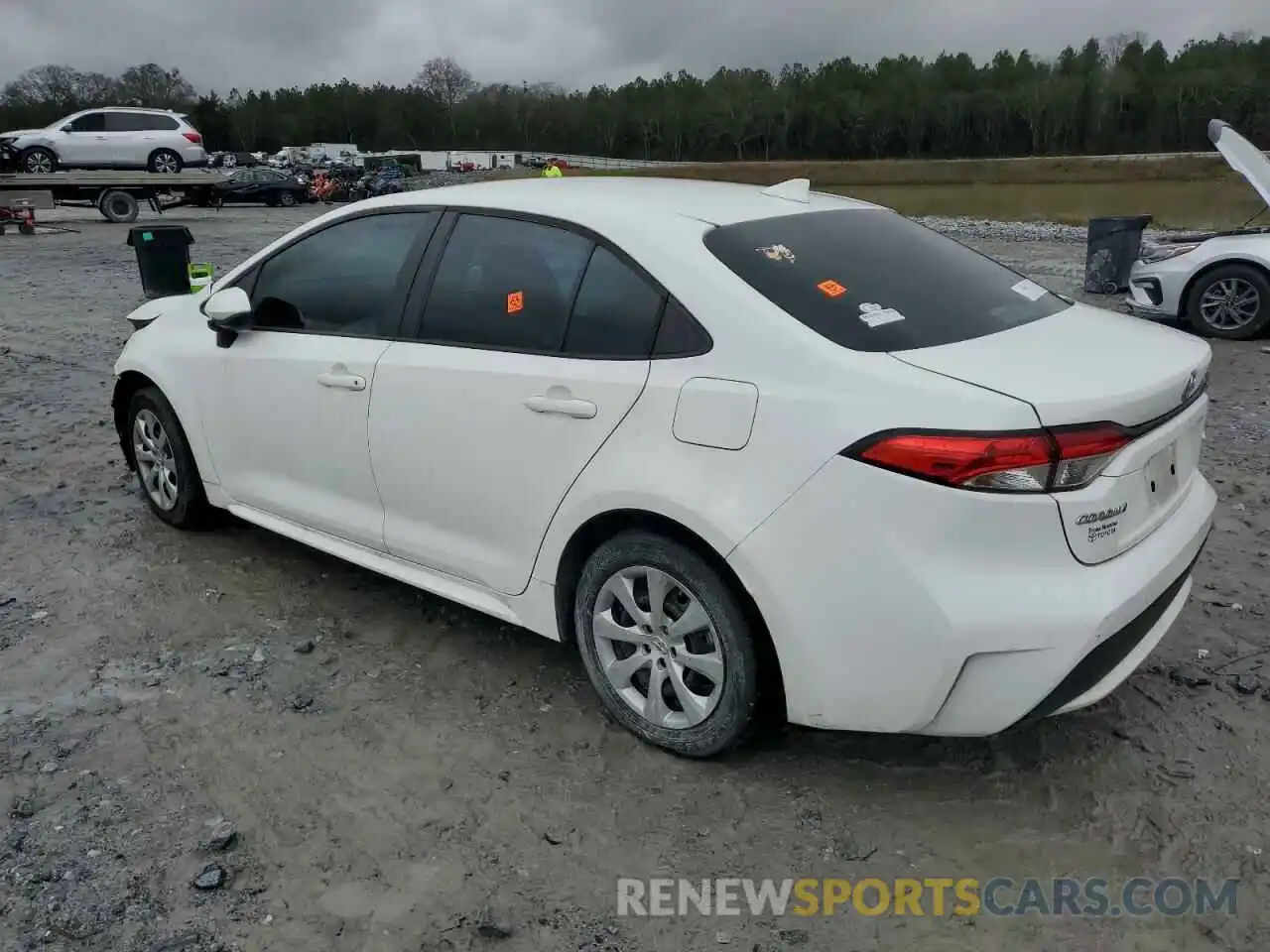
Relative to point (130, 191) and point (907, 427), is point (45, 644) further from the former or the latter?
point (130, 191)

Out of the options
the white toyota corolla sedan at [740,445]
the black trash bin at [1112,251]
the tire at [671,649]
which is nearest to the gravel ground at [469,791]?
the tire at [671,649]

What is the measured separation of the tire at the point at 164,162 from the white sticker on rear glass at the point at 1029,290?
29.6 metres

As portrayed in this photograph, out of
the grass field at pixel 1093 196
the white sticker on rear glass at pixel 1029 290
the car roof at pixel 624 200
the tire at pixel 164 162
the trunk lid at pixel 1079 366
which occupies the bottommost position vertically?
the grass field at pixel 1093 196

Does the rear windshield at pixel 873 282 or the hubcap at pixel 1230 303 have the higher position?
the rear windshield at pixel 873 282

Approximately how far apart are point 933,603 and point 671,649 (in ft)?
2.76

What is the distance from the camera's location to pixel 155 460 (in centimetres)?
492

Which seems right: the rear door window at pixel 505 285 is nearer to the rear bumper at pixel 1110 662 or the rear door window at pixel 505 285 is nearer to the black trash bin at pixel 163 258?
the rear bumper at pixel 1110 662

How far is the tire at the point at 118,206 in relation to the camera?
25031 mm

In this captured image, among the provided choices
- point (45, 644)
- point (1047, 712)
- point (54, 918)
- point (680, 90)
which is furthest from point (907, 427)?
point (680, 90)

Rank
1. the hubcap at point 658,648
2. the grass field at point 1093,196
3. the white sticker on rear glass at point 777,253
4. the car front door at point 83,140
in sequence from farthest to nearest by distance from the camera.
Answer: the car front door at point 83,140 < the grass field at point 1093,196 < the white sticker on rear glass at point 777,253 < the hubcap at point 658,648

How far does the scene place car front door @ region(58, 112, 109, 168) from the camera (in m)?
27.9

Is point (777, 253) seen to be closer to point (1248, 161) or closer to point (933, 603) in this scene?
point (933, 603)

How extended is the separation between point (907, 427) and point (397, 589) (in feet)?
8.69

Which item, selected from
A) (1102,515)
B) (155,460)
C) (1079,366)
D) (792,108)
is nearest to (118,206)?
(155,460)
